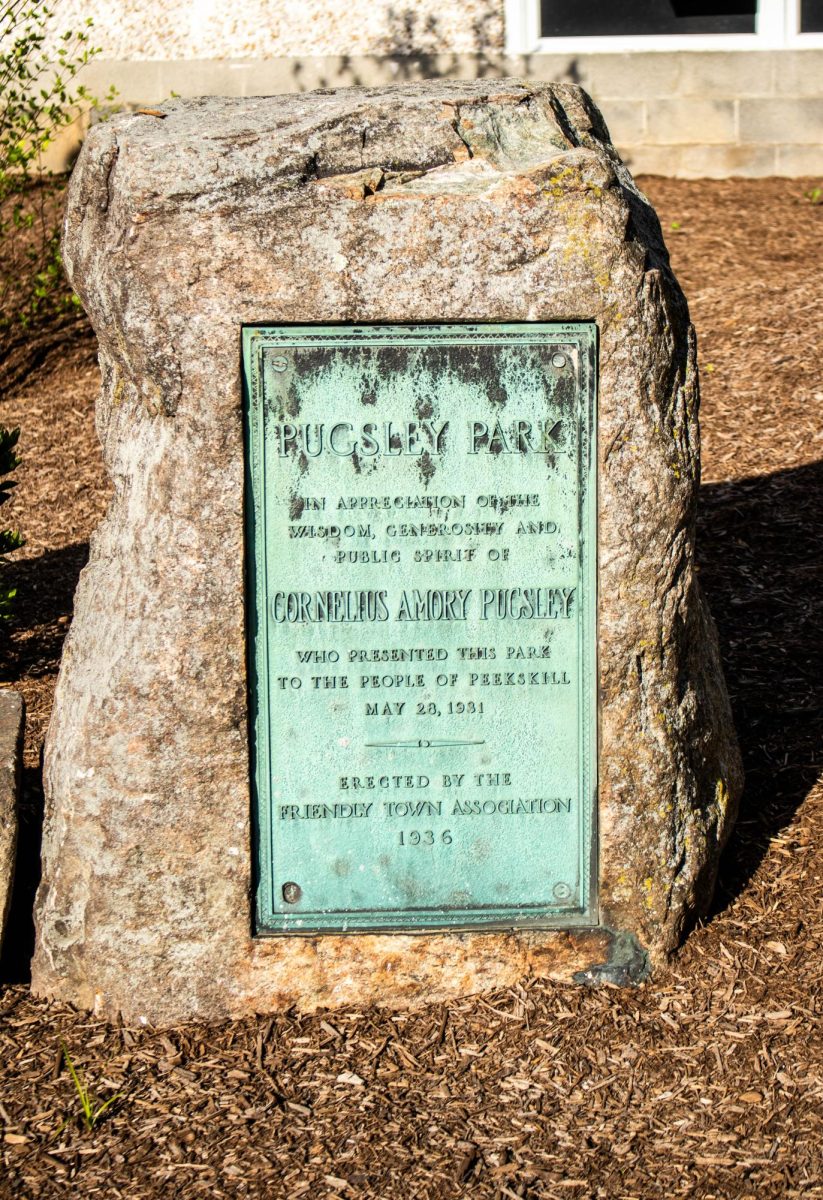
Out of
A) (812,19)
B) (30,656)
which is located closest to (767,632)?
(30,656)

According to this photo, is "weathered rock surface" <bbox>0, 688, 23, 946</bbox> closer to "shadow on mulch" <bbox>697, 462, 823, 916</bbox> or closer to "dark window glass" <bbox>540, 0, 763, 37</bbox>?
"shadow on mulch" <bbox>697, 462, 823, 916</bbox>

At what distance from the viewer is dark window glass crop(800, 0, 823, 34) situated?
354 inches

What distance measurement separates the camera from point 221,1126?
114 inches

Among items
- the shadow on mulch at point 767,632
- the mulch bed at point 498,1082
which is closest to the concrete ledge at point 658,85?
the shadow on mulch at point 767,632

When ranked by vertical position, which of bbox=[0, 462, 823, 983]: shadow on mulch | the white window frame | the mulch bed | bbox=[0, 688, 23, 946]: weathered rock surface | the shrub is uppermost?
the white window frame

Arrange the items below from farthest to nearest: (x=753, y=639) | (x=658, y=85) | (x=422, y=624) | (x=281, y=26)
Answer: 1. (x=281, y=26)
2. (x=658, y=85)
3. (x=753, y=639)
4. (x=422, y=624)

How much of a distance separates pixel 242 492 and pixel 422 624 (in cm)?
51

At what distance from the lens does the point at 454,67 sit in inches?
355

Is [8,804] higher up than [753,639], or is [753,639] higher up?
[8,804]

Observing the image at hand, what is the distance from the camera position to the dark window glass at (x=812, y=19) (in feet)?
29.5

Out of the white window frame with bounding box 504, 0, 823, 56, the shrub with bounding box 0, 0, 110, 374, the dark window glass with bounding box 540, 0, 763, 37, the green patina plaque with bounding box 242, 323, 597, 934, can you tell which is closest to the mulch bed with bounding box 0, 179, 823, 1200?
the green patina plaque with bounding box 242, 323, 597, 934

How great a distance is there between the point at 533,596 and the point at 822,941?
117cm

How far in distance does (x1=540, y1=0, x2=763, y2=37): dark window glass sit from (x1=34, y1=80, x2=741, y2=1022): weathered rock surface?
6.37 metres

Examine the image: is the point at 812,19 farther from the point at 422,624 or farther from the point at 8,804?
the point at 8,804
